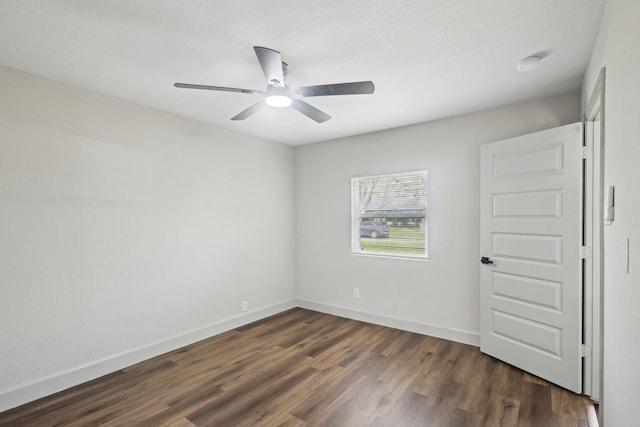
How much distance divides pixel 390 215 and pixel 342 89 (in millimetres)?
2392

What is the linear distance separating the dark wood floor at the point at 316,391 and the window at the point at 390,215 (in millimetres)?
1212

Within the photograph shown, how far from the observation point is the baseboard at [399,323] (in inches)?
137

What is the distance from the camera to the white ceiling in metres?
1.74

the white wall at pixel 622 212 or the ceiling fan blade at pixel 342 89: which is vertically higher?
the ceiling fan blade at pixel 342 89

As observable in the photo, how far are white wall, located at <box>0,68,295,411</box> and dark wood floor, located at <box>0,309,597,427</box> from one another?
1.03 ft

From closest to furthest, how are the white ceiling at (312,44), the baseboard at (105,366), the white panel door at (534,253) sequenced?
1. the white ceiling at (312,44)
2. the baseboard at (105,366)
3. the white panel door at (534,253)

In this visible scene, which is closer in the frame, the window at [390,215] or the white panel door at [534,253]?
the white panel door at [534,253]

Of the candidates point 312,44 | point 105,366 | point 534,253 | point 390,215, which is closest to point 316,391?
point 105,366

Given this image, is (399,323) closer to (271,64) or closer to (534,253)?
(534,253)

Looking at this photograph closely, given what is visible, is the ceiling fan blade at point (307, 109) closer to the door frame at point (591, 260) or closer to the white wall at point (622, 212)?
the white wall at point (622, 212)

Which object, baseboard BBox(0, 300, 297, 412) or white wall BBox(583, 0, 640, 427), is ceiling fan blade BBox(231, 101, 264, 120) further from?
baseboard BBox(0, 300, 297, 412)

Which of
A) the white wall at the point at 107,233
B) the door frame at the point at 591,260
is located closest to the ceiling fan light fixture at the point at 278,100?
the white wall at the point at 107,233

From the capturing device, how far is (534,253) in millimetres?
2781

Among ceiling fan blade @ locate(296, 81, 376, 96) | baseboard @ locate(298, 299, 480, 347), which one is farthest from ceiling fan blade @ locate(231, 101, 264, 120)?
baseboard @ locate(298, 299, 480, 347)
